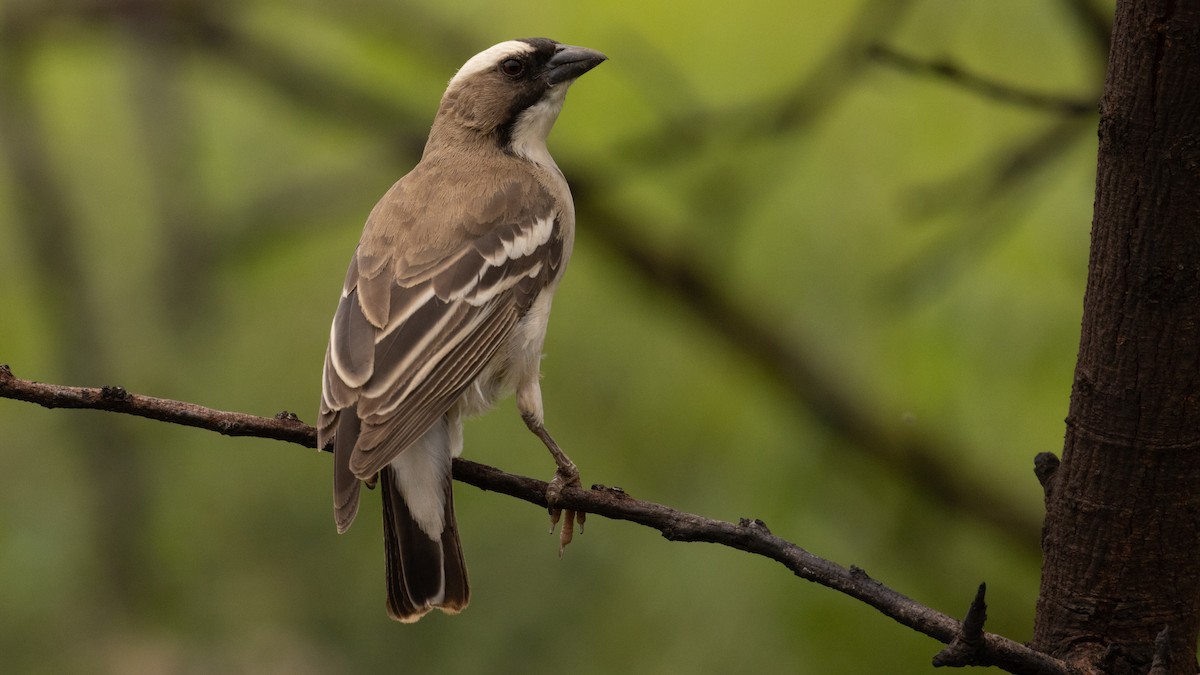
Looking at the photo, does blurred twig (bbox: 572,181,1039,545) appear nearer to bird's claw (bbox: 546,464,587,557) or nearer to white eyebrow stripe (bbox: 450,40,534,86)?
white eyebrow stripe (bbox: 450,40,534,86)

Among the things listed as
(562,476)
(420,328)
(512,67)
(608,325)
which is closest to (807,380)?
(608,325)

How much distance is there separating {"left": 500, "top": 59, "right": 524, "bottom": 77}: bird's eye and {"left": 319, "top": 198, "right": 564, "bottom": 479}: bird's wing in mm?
464

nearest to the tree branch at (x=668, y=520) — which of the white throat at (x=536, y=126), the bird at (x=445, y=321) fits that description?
the bird at (x=445, y=321)

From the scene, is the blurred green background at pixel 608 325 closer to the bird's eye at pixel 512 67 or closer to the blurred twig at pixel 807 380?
the blurred twig at pixel 807 380

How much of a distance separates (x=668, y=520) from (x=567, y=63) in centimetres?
171

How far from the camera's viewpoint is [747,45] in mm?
3814

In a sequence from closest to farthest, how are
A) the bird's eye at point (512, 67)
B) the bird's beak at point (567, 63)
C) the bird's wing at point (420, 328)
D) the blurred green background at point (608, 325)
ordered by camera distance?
the bird's wing at point (420, 328) → the bird's beak at point (567, 63) → the bird's eye at point (512, 67) → the blurred green background at point (608, 325)

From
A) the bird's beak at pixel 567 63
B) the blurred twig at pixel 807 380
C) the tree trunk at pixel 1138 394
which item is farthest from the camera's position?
the blurred twig at pixel 807 380

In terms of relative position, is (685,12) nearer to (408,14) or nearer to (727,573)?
(408,14)

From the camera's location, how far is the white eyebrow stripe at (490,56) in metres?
3.07

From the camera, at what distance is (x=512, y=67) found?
10.2 feet

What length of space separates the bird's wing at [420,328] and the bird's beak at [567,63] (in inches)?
16.2

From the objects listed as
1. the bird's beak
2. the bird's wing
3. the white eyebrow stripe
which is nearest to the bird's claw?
the bird's wing

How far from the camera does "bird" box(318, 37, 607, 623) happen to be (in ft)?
7.25
